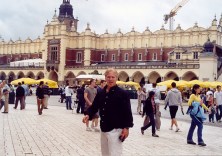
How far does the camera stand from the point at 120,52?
62875mm

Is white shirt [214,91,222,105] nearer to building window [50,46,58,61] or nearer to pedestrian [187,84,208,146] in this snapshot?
pedestrian [187,84,208,146]

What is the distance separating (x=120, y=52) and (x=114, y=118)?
189 feet

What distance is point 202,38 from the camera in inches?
2093

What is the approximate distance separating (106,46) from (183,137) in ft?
176

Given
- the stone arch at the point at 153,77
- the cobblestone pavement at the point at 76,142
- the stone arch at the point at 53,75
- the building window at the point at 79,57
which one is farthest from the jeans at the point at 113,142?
the stone arch at the point at 53,75

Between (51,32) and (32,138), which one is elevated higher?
(51,32)

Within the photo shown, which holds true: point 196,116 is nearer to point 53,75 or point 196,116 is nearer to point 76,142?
point 76,142

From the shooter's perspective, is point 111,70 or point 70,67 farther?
point 70,67

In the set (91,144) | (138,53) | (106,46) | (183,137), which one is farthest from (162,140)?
(106,46)

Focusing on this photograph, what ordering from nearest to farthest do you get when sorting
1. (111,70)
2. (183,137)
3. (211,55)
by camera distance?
1. (111,70)
2. (183,137)
3. (211,55)

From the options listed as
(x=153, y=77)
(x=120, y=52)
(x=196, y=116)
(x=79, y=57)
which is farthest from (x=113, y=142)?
(x=79, y=57)

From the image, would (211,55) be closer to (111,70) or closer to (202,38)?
(202,38)

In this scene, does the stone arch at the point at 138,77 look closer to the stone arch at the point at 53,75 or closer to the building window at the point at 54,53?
the stone arch at the point at 53,75

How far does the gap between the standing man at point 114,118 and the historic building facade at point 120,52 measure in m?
41.1
